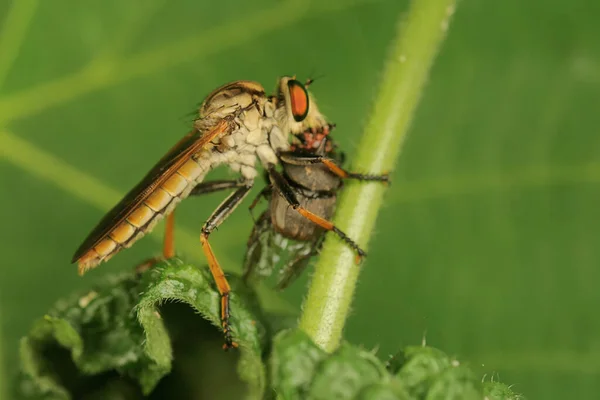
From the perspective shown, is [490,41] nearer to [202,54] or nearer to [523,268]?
[523,268]

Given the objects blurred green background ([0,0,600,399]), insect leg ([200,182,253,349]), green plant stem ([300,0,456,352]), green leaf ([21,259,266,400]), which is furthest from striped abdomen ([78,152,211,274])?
green plant stem ([300,0,456,352])

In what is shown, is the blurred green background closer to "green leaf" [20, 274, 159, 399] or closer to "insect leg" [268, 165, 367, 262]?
"insect leg" [268, 165, 367, 262]

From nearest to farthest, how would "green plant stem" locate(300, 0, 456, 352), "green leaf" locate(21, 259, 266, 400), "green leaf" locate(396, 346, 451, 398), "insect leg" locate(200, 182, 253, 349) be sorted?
"green leaf" locate(396, 346, 451, 398) < "green plant stem" locate(300, 0, 456, 352) < "green leaf" locate(21, 259, 266, 400) < "insect leg" locate(200, 182, 253, 349)

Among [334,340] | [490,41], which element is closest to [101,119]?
[490,41]

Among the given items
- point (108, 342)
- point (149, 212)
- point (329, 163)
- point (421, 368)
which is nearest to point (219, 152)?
point (149, 212)

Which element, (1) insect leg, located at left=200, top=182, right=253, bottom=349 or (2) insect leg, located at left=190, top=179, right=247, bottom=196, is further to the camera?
(2) insect leg, located at left=190, top=179, right=247, bottom=196

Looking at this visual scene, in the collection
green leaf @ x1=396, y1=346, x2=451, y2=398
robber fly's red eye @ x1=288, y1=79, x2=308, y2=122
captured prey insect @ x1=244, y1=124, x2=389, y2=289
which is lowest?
green leaf @ x1=396, y1=346, x2=451, y2=398

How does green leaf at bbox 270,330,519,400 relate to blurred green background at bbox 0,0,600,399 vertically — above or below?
below
